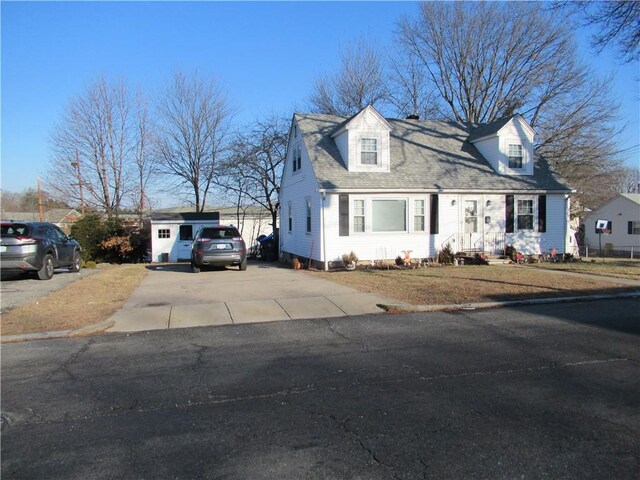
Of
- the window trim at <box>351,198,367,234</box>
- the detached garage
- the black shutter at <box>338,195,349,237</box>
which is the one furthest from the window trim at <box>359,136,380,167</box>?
the detached garage

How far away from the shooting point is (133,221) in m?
31.0

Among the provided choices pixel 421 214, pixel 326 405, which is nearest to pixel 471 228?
pixel 421 214

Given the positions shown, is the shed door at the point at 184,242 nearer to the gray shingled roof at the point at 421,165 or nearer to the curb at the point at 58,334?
the gray shingled roof at the point at 421,165

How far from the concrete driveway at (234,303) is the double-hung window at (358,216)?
5.03 metres

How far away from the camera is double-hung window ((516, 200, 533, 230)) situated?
2016 cm

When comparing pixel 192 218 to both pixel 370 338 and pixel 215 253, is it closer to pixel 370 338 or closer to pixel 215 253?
pixel 215 253

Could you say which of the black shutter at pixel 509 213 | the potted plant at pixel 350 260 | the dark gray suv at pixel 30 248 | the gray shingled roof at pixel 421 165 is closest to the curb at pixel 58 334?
the dark gray suv at pixel 30 248

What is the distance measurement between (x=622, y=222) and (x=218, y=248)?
42.2m

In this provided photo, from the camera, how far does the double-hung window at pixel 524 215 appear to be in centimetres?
2016

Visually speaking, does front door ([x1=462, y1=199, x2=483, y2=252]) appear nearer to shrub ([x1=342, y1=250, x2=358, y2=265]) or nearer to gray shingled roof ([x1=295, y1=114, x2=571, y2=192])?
gray shingled roof ([x1=295, y1=114, x2=571, y2=192])

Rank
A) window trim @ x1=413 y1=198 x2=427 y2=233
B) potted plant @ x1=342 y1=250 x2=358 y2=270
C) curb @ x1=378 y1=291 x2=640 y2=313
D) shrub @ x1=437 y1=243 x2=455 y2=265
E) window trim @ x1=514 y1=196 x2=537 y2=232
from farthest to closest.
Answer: window trim @ x1=514 y1=196 x2=537 y2=232, window trim @ x1=413 y1=198 x2=427 y2=233, shrub @ x1=437 y1=243 x2=455 y2=265, potted plant @ x1=342 y1=250 x2=358 y2=270, curb @ x1=378 y1=291 x2=640 y2=313

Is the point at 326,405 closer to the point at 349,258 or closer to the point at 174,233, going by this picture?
the point at 349,258

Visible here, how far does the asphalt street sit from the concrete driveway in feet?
3.36

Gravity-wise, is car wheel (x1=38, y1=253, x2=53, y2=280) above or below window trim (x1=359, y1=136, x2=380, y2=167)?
below
